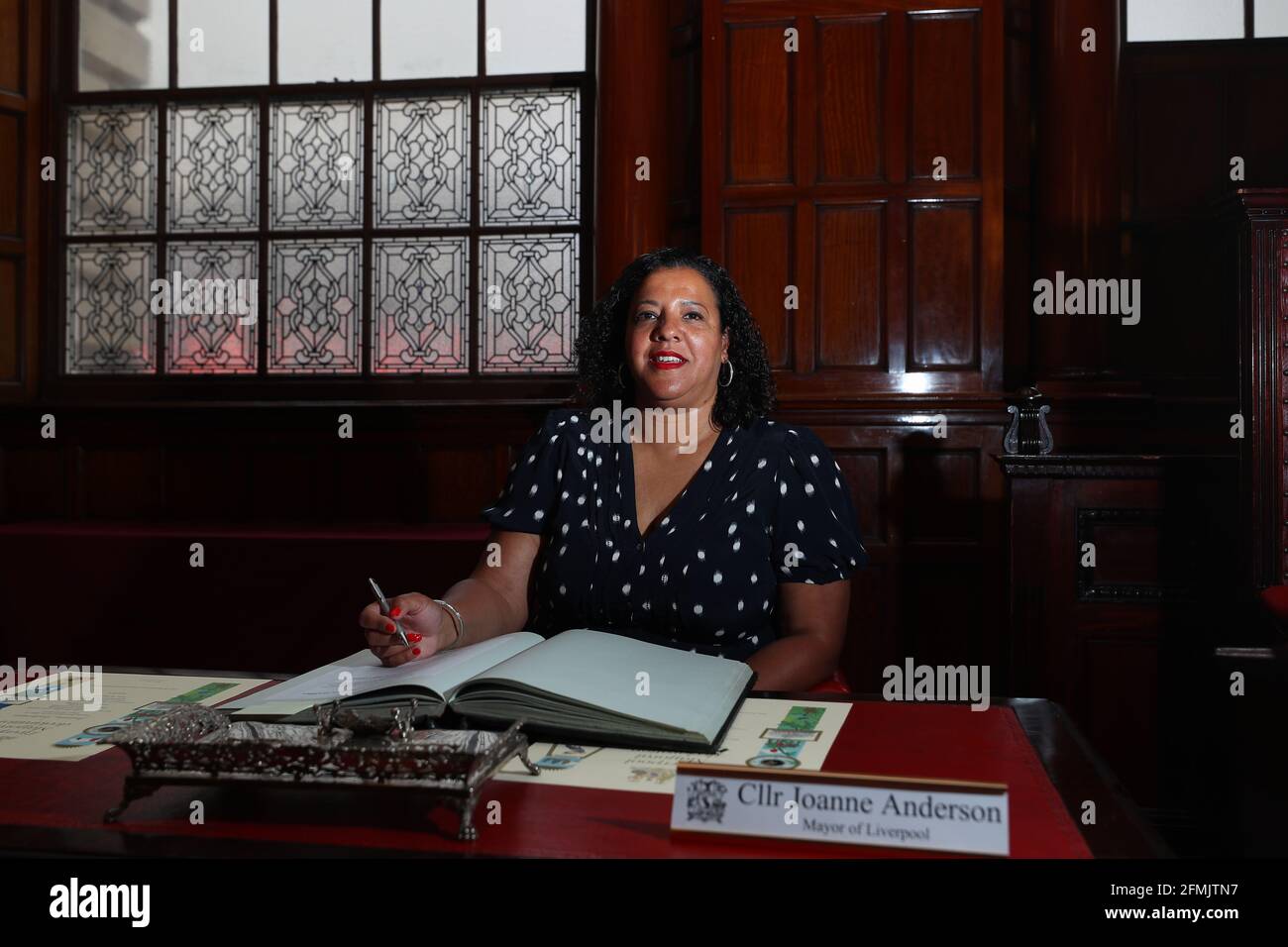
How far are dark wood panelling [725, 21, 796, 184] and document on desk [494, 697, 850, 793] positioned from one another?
9.61 ft

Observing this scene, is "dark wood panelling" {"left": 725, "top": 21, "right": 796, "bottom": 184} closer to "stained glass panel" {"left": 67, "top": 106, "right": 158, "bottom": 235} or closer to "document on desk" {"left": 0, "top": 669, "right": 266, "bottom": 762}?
"stained glass panel" {"left": 67, "top": 106, "right": 158, "bottom": 235}

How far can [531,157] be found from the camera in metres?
4.30

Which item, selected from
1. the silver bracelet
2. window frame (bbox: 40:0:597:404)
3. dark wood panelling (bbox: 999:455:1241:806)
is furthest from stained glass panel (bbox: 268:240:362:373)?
the silver bracelet

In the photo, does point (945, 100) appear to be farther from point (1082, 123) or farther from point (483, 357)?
point (483, 357)

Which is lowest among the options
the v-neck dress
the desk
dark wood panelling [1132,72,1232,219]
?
the desk

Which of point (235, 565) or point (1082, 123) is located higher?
point (1082, 123)

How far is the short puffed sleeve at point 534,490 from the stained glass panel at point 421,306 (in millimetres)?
2398

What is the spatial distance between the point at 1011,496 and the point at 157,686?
2165mm

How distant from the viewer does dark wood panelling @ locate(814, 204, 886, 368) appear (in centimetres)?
373

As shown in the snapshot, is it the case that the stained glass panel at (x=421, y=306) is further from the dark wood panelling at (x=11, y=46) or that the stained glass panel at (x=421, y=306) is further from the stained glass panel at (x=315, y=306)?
the dark wood panelling at (x=11, y=46)

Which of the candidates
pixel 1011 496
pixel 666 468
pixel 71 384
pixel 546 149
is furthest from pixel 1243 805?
pixel 71 384

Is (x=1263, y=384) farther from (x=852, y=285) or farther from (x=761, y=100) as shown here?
(x=761, y=100)

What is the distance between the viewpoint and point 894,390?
12.1 ft

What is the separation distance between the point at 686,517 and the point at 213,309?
3344 millimetres
